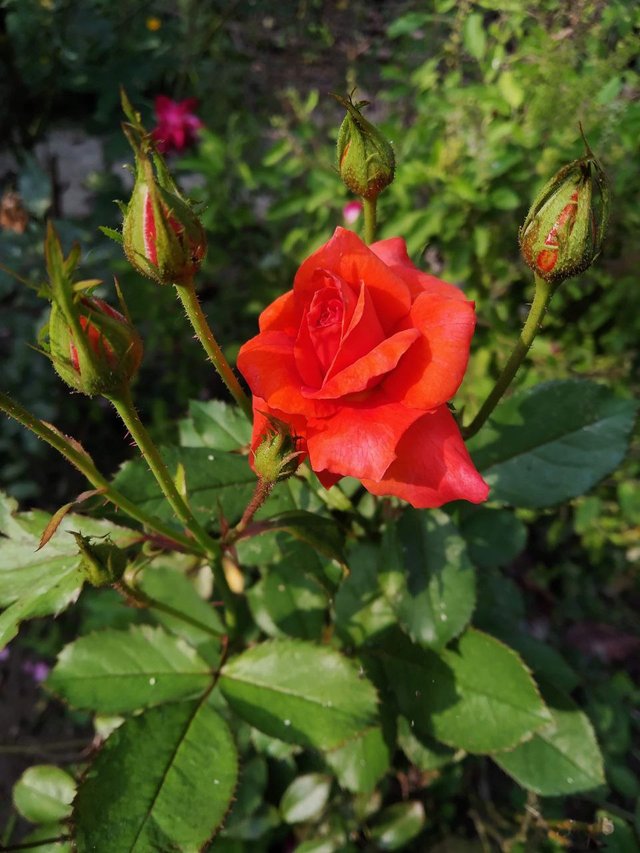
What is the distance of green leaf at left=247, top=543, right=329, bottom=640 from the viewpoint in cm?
112

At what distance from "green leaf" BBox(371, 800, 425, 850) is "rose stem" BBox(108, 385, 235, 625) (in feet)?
2.65

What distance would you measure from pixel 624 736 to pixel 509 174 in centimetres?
144

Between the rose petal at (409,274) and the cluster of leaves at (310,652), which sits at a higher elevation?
the rose petal at (409,274)

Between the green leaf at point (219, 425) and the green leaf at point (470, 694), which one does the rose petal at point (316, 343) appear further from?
the green leaf at point (470, 694)

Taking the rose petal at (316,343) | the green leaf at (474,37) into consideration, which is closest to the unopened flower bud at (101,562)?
the rose petal at (316,343)

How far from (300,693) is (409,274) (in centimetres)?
58

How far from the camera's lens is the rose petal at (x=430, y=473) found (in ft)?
2.02

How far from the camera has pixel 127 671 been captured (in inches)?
37.9

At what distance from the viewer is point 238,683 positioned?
0.93 metres

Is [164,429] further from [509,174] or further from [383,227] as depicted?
[509,174]

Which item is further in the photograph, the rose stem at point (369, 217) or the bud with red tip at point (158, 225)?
the rose stem at point (369, 217)

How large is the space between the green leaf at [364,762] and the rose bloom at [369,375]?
0.63 m

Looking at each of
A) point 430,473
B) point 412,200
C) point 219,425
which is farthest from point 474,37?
point 430,473

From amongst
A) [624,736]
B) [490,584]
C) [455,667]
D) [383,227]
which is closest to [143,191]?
[455,667]
